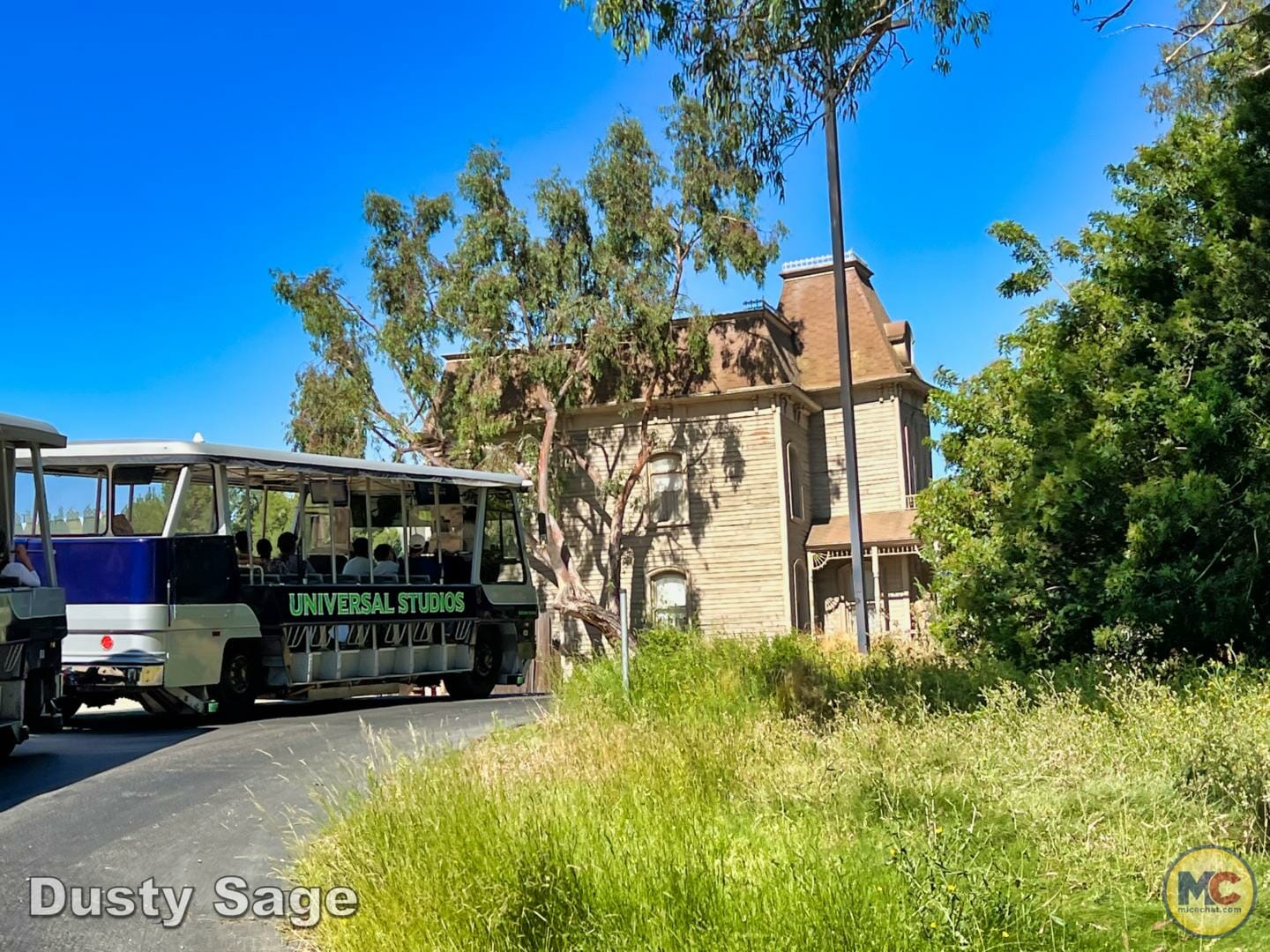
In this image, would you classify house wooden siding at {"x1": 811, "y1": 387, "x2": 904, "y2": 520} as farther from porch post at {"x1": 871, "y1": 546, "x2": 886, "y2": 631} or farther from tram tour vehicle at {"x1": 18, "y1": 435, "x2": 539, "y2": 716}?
tram tour vehicle at {"x1": 18, "y1": 435, "x2": 539, "y2": 716}

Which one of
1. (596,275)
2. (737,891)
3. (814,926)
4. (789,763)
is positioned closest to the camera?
(814,926)

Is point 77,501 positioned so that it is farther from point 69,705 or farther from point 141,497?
point 69,705

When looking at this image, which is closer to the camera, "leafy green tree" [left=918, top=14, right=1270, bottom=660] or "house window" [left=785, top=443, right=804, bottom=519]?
"leafy green tree" [left=918, top=14, right=1270, bottom=660]

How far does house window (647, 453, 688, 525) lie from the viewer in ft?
110

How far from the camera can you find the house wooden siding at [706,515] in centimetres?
3256

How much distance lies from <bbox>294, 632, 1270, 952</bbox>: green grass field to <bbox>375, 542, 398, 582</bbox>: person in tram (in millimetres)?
6950

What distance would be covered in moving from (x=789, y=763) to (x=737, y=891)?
3.08 metres

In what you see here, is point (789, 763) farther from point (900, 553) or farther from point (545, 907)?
point (900, 553)

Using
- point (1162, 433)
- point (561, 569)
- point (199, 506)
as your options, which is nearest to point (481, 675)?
point (199, 506)

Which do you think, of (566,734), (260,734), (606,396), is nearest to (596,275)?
(606,396)

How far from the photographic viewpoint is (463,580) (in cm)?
1823

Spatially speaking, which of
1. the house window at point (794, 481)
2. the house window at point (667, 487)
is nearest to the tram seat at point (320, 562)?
the house window at point (667, 487)

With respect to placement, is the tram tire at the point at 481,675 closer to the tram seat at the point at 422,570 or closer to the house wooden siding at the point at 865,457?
the tram seat at the point at 422,570

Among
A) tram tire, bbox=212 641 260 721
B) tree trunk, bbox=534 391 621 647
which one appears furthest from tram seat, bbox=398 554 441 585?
tree trunk, bbox=534 391 621 647
